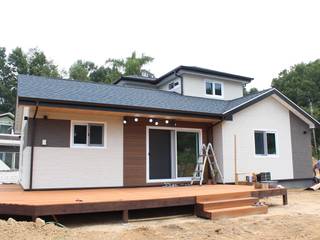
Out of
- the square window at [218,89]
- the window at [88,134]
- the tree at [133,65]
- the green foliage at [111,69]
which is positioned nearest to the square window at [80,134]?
the window at [88,134]

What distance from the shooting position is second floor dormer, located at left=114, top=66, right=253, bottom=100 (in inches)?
605

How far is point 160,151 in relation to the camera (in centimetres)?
1186

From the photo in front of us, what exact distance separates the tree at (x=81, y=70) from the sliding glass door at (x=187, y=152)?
98.8ft

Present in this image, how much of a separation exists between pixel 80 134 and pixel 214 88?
7841mm

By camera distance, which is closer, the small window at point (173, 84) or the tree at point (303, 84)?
the small window at point (173, 84)

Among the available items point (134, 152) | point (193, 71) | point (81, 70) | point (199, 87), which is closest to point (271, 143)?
point (199, 87)

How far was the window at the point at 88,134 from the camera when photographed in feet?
33.7

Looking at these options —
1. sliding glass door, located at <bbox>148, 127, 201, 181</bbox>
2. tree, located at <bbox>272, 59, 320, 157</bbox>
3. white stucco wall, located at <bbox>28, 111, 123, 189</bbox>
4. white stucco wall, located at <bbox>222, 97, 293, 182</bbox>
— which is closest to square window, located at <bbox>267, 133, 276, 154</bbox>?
white stucco wall, located at <bbox>222, 97, 293, 182</bbox>

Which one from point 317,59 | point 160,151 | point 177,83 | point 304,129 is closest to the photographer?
point 160,151

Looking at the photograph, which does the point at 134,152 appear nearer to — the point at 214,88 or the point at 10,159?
the point at 214,88

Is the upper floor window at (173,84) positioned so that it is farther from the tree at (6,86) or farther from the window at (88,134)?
the tree at (6,86)

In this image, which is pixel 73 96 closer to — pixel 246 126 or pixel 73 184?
pixel 73 184

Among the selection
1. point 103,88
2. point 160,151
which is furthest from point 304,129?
point 103,88

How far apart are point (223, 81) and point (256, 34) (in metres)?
3.46
